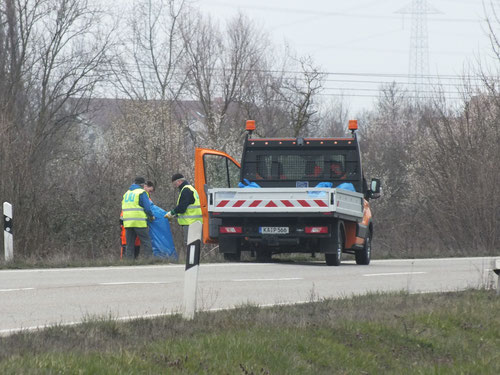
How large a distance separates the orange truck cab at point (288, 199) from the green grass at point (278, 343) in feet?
25.8

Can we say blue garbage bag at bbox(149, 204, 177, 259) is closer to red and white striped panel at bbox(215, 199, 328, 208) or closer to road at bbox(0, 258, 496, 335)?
red and white striped panel at bbox(215, 199, 328, 208)

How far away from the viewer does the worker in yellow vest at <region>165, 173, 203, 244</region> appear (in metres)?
19.7

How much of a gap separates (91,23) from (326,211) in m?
25.2

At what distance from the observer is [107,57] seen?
4172 cm

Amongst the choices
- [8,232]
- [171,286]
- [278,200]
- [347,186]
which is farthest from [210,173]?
[171,286]

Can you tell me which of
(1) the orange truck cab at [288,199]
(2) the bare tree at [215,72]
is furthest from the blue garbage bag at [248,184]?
(2) the bare tree at [215,72]

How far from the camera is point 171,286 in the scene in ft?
43.1

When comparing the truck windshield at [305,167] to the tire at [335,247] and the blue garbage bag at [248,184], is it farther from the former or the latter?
the tire at [335,247]

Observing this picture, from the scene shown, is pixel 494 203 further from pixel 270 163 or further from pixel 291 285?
pixel 291 285

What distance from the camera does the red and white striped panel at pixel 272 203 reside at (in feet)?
60.6

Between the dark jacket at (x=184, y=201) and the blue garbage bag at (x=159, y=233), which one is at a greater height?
the dark jacket at (x=184, y=201)

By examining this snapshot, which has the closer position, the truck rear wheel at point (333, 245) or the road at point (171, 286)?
the road at point (171, 286)

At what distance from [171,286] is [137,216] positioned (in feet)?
22.1

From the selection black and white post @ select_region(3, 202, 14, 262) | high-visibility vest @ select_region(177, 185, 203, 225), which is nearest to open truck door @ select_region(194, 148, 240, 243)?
high-visibility vest @ select_region(177, 185, 203, 225)
